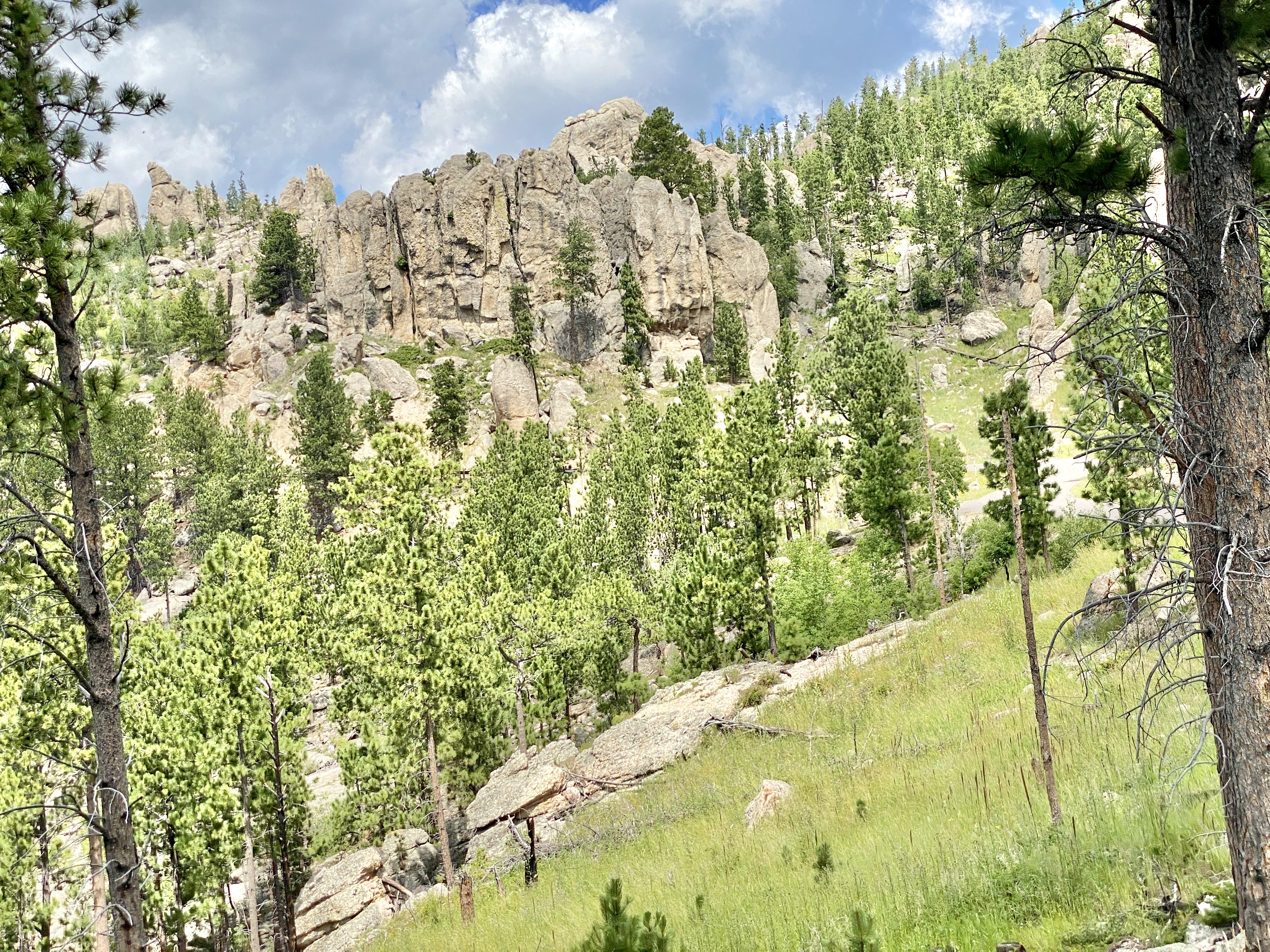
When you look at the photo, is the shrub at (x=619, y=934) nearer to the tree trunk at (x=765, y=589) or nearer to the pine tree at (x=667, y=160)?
the tree trunk at (x=765, y=589)

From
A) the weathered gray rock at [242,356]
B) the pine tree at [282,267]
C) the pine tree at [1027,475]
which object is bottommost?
the pine tree at [1027,475]

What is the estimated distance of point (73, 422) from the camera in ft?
21.6

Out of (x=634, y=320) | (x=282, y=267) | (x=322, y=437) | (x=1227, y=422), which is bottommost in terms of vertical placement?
(x=1227, y=422)

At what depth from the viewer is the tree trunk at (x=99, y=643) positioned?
641 cm

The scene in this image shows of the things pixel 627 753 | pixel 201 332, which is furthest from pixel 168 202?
pixel 627 753

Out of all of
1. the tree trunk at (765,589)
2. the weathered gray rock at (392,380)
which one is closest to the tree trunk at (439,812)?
the tree trunk at (765,589)

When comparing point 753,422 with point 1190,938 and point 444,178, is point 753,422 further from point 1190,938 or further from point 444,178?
point 444,178

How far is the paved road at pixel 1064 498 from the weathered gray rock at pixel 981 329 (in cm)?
2458

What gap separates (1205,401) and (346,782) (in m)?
23.5

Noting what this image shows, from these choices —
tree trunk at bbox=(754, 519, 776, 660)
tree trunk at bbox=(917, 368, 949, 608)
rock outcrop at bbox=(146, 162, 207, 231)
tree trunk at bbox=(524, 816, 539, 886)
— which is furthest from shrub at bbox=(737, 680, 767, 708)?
rock outcrop at bbox=(146, 162, 207, 231)

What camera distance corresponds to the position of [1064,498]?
4141 cm

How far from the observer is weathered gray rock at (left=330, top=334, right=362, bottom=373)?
73.4 meters

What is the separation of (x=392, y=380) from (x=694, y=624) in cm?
5361

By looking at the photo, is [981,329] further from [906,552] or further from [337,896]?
[337,896]
